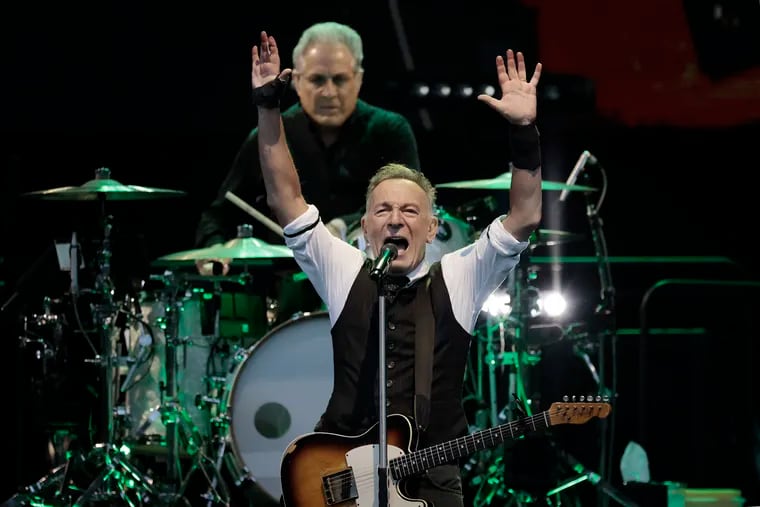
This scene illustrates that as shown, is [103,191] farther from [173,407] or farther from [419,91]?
[419,91]

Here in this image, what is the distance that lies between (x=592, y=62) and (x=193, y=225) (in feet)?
10.1

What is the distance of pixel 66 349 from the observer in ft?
22.4

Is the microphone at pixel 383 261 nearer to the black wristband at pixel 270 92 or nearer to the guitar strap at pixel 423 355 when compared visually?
the guitar strap at pixel 423 355

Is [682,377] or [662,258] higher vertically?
[662,258]

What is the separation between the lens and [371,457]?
436cm

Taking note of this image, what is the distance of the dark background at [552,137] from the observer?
812cm

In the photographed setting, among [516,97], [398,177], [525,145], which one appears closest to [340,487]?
→ [398,177]

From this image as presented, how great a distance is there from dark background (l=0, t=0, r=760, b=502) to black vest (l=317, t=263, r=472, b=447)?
3.63 m

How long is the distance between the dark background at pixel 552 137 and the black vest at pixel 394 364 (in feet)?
11.9

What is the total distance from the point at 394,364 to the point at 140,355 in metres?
2.96

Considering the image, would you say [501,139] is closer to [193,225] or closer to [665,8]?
[665,8]

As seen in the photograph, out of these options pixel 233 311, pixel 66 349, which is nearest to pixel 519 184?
pixel 233 311

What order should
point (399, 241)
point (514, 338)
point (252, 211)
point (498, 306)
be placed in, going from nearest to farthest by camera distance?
point (399, 241)
point (514, 338)
point (498, 306)
point (252, 211)

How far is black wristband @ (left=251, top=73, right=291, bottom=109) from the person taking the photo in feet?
14.4
